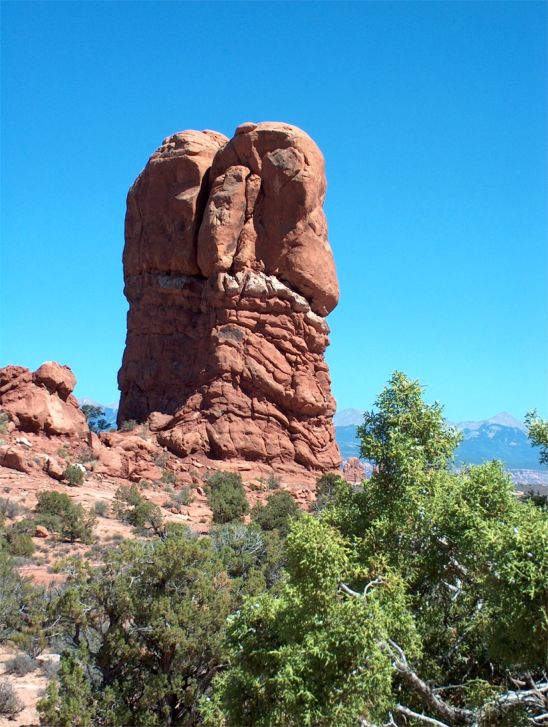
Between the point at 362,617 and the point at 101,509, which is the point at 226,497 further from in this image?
the point at 362,617

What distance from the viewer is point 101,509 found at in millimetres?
22203

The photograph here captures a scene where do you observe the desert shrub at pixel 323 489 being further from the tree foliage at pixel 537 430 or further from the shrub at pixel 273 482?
the tree foliage at pixel 537 430

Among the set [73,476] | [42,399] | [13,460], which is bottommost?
[73,476]

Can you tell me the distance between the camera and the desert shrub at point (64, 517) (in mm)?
19281

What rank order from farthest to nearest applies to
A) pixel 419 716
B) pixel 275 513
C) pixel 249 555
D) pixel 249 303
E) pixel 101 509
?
pixel 249 303 → pixel 275 513 → pixel 101 509 → pixel 249 555 → pixel 419 716

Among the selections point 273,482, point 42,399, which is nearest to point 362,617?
point 273,482

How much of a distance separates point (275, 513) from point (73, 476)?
23.7 feet

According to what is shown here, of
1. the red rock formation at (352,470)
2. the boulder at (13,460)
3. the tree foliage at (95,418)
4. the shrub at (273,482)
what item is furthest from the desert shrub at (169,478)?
the tree foliage at (95,418)

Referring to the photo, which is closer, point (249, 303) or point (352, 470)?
point (249, 303)

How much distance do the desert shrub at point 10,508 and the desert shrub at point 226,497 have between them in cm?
620

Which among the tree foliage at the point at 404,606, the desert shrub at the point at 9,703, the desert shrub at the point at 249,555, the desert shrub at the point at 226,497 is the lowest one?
the desert shrub at the point at 9,703

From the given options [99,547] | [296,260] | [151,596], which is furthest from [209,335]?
[151,596]

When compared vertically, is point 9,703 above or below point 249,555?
below

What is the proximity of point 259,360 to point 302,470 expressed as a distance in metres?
5.15
